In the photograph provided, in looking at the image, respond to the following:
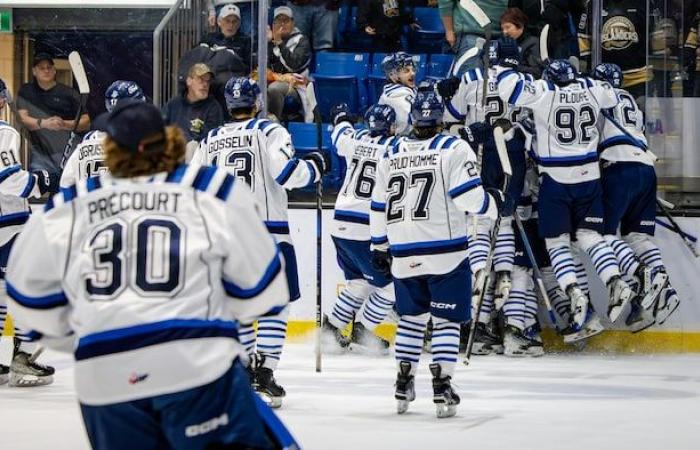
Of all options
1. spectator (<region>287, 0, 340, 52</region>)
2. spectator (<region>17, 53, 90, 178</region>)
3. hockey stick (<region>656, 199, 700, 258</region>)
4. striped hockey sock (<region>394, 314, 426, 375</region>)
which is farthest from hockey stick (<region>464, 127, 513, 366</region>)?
spectator (<region>17, 53, 90, 178</region>)

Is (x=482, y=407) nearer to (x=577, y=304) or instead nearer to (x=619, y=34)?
(x=577, y=304)

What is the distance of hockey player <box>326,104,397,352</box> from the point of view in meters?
8.52

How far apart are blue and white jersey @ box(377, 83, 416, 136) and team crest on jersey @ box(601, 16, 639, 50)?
4.46 ft

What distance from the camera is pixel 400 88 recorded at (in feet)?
28.8

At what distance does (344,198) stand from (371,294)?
57 cm

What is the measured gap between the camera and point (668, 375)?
798cm

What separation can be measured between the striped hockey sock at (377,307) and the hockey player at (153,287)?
5402mm

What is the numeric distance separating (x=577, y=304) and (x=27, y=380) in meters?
3.05

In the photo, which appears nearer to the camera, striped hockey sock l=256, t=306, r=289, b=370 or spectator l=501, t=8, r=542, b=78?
striped hockey sock l=256, t=306, r=289, b=370

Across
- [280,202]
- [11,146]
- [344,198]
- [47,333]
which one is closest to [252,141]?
[280,202]

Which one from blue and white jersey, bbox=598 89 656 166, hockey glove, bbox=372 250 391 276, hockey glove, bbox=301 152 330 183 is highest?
blue and white jersey, bbox=598 89 656 166

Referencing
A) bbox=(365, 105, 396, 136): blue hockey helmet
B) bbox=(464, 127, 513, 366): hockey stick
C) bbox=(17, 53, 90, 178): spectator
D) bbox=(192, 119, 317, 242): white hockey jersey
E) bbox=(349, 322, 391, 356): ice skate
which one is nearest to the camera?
bbox=(192, 119, 317, 242): white hockey jersey

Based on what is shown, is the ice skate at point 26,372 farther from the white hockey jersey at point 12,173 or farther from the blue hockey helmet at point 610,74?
the blue hockey helmet at point 610,74

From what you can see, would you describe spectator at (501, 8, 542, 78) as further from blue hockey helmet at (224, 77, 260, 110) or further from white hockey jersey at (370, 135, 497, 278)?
white hockey jersey at (370, 135, 497, 278)
